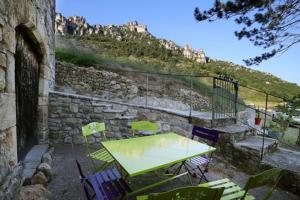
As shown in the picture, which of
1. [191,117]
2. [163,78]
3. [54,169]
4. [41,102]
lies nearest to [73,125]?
[41,102]

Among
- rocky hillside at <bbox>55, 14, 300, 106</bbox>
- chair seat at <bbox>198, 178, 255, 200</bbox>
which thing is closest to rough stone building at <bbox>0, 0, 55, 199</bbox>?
chair seat at <bbox>198, 178, 255, 200</bbox>

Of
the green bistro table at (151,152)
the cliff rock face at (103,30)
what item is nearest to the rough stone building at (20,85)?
the green bistro table at (151,152)

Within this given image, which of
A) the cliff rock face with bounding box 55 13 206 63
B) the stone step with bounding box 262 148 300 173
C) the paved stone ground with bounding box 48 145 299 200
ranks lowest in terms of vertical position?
the paved stone ground with bounding box 48 145 299 200

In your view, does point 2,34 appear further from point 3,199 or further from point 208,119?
point 208,119

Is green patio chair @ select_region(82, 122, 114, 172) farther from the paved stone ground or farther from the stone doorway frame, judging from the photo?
the stone doorway frame

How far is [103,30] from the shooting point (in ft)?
67.2

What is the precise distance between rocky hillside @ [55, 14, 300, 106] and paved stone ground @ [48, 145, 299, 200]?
511 centimetres

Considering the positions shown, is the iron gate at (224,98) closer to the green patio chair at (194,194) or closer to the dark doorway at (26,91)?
the green patio chair at (194,194)

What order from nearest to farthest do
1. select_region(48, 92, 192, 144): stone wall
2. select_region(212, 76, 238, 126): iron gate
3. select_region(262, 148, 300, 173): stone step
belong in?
select_region(262, 148, 300, 173): stone step
select_region(212, 76, 238, 126): iron gate
select_region(48, 92, 192, 144): stone wall

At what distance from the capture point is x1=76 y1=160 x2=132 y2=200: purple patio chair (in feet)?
6.59

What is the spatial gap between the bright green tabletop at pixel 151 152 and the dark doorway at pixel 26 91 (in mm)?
1800


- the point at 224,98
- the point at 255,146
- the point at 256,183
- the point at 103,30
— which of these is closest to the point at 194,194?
the point at 256,183

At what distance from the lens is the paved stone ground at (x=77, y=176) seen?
284cm

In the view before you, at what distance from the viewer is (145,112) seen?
17.5 ft
